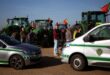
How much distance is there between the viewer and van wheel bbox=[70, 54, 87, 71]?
37.0 ft

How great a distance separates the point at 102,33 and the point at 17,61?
3.83 m

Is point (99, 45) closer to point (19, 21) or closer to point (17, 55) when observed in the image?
point (17, 55)

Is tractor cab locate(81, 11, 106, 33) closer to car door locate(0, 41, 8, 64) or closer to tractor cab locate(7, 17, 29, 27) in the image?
tractor cab locate(7, 17, 29, 27)

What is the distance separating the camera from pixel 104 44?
35.7ft

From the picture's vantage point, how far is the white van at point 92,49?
10.9 metres

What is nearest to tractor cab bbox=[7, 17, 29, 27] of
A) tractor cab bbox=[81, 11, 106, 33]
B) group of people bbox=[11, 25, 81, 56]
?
group of people bbox=[11, 25, 81, 56]

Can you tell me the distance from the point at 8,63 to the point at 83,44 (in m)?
3.45

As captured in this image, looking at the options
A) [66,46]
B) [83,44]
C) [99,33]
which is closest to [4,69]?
[66,46]

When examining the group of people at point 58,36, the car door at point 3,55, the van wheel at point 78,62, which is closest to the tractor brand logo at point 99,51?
the van wheel at point 78,62

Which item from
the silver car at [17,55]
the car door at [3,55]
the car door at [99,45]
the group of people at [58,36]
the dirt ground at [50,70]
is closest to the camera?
the car door at [99,45]

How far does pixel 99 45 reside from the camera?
10977mm

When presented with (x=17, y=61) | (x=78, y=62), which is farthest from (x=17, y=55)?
(x=78, y=62)

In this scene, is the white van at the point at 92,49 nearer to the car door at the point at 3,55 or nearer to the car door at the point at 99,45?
the car door at the point at 99,45

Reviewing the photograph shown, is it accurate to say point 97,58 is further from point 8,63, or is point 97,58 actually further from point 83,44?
point 8,63
